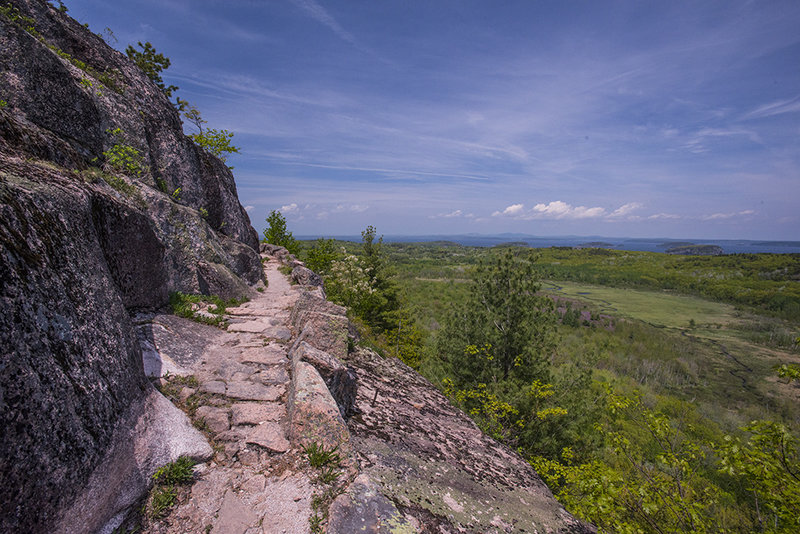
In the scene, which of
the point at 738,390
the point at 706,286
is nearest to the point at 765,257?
the point at 706,286

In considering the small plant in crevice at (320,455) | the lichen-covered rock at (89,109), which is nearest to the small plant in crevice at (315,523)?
the small plant in crevice at (320,455)

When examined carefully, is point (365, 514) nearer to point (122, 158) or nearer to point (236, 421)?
point (236, 421)

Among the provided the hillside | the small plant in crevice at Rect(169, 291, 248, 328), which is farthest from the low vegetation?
the small plant in crevice at Rect(169, 291, 248, 328)

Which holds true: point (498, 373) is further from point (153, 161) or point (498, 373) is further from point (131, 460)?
point (153, 161)

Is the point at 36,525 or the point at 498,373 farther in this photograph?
the point at 498,373

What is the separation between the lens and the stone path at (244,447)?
248cm

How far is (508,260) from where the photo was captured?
41.2 ft

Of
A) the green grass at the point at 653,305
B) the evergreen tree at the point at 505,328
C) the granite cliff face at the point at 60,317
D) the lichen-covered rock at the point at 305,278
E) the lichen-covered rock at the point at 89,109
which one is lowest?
the green grass at the point at 653,305

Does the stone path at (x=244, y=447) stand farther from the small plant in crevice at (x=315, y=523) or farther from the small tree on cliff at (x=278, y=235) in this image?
the small tree on cliff at (x=278, y=235)

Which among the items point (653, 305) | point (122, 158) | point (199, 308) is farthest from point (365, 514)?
point (653, 305)

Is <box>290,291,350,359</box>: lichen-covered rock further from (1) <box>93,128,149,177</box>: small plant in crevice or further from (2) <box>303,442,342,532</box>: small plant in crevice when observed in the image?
(1) <box>93,128,149,177</box>: small plant in crevice

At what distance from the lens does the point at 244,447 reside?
10.5 feet

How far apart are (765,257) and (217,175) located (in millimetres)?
188452

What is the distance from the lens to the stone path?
248cm
